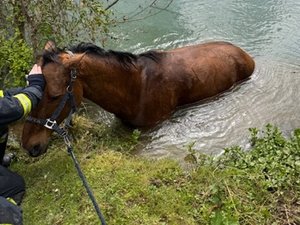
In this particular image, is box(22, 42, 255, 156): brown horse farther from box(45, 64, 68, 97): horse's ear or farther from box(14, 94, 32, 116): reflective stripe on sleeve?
box(14, 94, 32, 116): reflective stripe on sleeve

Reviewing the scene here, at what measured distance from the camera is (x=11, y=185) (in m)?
4.19

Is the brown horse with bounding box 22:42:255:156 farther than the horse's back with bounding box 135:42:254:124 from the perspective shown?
No

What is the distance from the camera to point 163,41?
873 cm

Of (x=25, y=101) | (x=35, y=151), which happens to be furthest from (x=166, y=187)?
(x=25, y=101)

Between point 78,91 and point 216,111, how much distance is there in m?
2.38

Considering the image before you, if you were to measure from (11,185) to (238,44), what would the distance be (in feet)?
19.2

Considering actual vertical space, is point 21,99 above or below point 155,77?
above

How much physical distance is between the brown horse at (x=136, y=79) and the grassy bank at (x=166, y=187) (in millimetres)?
450

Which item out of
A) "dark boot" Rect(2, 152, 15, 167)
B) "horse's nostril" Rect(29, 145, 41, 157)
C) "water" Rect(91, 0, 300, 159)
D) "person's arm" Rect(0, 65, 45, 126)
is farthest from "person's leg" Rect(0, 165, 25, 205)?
"water" Rect(91, 0, 300, 159)

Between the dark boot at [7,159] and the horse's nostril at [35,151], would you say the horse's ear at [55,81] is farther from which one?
the dark boot at [7,159]

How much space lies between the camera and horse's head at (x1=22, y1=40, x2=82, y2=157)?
14.2ft

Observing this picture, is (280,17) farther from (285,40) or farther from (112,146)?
(112,146)

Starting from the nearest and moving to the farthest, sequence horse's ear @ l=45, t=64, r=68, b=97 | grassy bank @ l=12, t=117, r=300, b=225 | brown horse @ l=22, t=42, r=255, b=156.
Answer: grassy bank @ l=12, t=117, r=300, b=225, horse's ear @ l=45, t=64, r=68, b=97, brown horse @ l=22, t=42, r=255, b=156

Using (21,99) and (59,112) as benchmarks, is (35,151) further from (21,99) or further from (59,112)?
(21,99)
